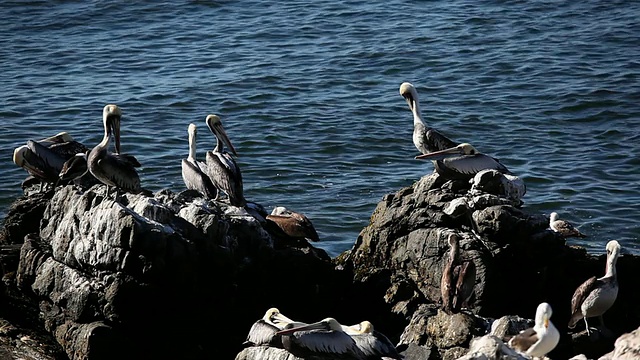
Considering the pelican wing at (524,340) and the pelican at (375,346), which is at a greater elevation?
the pelican wing at (524,340)

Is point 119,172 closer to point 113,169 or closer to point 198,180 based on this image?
point 113,169

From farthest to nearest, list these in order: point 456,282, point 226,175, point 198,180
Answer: point 198,180 → point 226,175 → point 456,282

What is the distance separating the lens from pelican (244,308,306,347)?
10.5 m

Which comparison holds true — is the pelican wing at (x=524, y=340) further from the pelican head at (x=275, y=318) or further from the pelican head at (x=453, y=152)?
the pelican head at (x=453, y=152)

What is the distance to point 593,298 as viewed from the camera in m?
11.2

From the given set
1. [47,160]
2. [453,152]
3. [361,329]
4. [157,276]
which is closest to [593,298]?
[361,329]

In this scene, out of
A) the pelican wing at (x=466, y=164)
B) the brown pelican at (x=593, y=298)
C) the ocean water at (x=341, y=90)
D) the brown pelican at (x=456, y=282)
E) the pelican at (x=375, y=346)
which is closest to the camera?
the pelican at (x=375, y=346)

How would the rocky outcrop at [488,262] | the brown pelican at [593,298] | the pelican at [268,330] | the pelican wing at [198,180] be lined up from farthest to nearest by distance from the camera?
the pelican wing at [198,180]
the rocky outcrop at [488,262]
the brown pelican at [593,298]
the pelican at [268,330]

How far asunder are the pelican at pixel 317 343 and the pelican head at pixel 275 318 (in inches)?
16.5

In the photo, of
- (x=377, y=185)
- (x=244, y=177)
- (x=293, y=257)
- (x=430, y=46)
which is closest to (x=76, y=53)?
(x=430, y=46)

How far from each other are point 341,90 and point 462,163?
43.3 ft

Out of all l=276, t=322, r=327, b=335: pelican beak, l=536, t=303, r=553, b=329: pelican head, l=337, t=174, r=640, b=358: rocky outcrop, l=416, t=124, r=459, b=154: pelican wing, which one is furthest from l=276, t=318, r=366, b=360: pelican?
l=416, t=124, r=459, b=154: pelican wing

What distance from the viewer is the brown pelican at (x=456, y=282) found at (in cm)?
1098

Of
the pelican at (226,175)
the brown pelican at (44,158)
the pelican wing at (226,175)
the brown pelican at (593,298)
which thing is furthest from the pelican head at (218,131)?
the brown pelican at (593,298)
